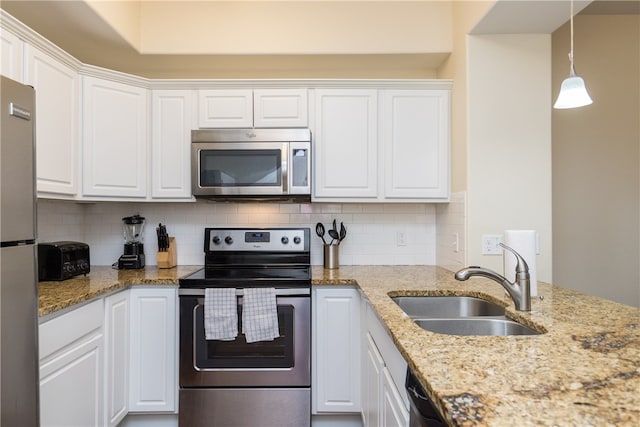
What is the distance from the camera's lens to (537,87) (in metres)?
2.21

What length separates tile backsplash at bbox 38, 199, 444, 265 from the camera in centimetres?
282

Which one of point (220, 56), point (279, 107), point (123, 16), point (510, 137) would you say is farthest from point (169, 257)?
point (510, 137)

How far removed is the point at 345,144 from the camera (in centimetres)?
254

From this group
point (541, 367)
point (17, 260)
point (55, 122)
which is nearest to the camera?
point (541, 367)

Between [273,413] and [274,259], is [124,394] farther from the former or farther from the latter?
[274,259]

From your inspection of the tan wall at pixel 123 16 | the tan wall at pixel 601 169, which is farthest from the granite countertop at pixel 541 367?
the tan wall at pixel 123 16

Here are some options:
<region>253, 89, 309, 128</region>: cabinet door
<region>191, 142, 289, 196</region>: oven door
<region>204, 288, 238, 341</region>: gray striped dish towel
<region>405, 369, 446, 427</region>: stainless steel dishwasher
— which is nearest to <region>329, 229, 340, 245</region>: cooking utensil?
<region>191, 142, 289, 196</region>: oven door

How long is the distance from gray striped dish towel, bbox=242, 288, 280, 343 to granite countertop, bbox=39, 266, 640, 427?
0.64 m

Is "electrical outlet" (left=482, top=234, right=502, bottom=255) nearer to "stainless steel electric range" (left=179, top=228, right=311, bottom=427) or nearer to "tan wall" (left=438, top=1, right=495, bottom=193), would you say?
"tan wall" (left=438, top=1, right=495, bottom=193)

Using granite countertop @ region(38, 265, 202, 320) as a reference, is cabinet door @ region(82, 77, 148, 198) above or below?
above

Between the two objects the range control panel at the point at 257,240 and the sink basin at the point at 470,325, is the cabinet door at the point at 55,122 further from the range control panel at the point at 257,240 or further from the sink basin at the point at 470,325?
the sink basin at the point at 470,325

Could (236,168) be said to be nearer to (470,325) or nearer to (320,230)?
(320,230)

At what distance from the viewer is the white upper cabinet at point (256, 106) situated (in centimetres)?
252

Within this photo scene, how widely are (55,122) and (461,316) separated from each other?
2.25m
